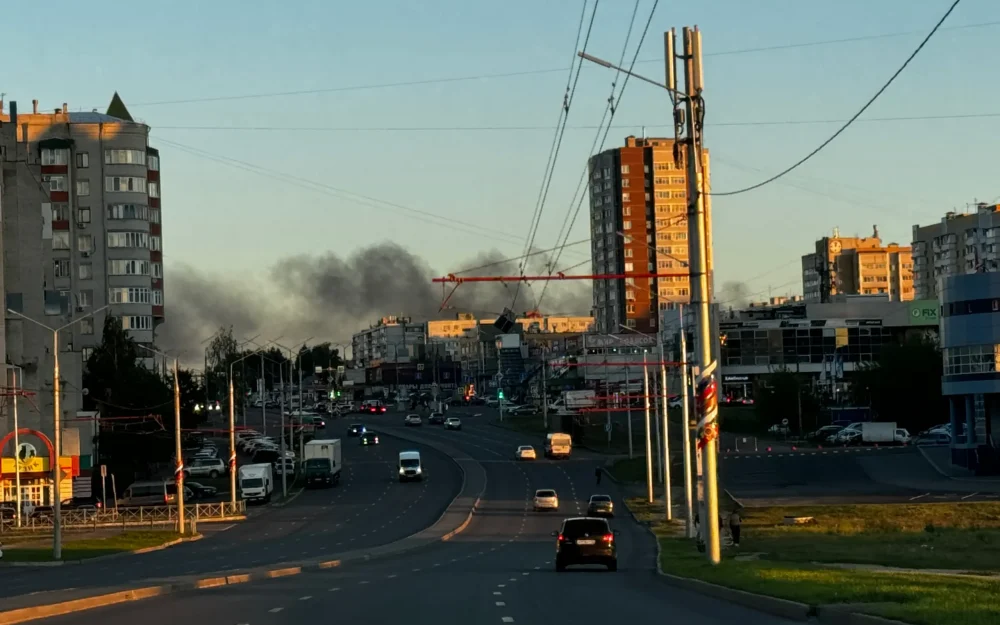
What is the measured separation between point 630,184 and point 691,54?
170 m

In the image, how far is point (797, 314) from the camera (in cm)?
16300

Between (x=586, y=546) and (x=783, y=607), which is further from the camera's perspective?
(x=586, y=546)

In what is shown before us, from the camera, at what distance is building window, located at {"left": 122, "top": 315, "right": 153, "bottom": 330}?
4611 inches

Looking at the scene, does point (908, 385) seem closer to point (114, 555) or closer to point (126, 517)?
point (126, 517)

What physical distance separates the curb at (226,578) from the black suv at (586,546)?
721cm

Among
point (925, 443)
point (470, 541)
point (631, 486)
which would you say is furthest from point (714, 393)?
point (925, 443)

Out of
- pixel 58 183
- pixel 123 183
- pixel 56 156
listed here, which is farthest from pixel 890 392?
pixel 56 156

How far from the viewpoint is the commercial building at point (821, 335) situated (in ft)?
514

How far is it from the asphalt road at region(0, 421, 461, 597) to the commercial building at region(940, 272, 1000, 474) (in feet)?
112

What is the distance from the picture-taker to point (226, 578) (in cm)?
3231

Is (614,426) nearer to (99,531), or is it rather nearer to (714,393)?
(99,531)

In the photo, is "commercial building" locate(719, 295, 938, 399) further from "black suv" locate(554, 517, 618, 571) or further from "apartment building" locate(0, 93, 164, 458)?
"black suv" locate(554, 517, 618, 571)

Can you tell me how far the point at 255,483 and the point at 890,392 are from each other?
225 feet

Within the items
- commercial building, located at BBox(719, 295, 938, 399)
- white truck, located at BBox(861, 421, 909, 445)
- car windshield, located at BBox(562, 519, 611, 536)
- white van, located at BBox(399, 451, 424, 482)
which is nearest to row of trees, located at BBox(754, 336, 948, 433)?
white truck, located at BBox(861, 421, 909, 445)
